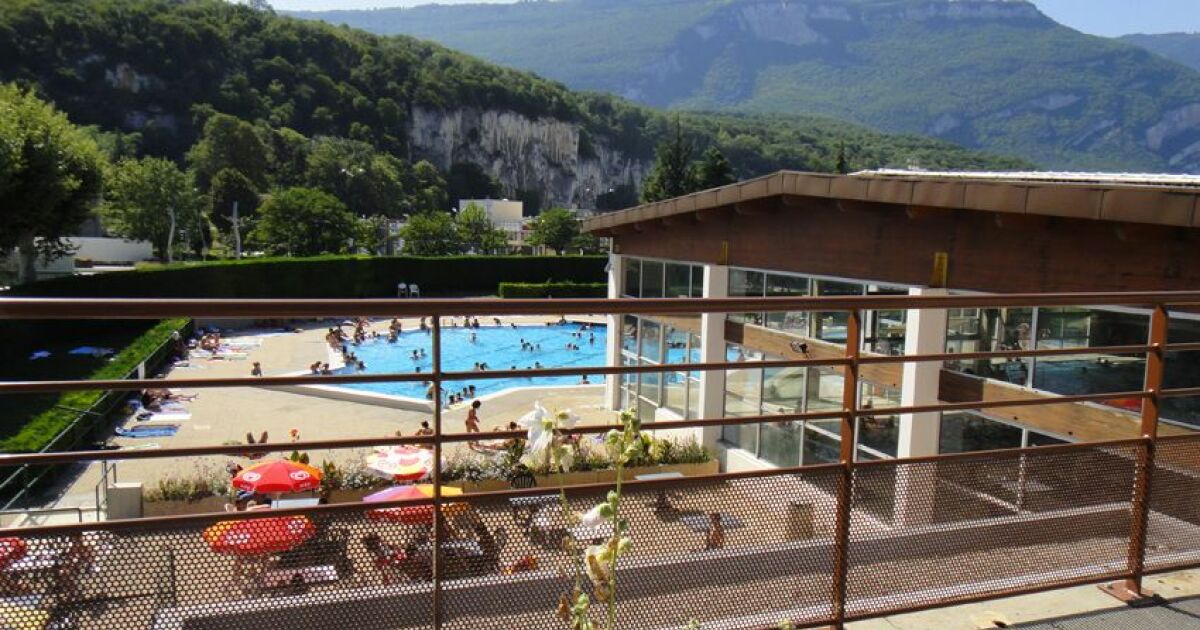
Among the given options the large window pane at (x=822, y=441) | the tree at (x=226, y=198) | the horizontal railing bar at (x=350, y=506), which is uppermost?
the tree at (x=226, y=198)

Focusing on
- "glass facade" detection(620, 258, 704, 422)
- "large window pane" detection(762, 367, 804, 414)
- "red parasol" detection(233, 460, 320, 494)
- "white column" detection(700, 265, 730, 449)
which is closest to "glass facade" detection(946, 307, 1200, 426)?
"large window pane" detection(762, 367, 804, 414)

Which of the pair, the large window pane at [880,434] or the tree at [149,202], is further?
the tree at [149,202]

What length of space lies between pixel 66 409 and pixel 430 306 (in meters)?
16.9

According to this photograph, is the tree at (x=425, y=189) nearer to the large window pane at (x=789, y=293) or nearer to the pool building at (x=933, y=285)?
the pool building at (x=933, y=285)

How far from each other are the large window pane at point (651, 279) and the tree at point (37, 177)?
21.1 m

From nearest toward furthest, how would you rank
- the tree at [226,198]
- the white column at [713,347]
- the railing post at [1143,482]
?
the railing post at [1143,482] → the white column at [713,347] → the tree at [226,198]

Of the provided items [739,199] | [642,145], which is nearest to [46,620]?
[739,199]

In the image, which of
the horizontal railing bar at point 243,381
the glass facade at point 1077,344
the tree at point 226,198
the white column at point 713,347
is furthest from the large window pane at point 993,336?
the tree at point 226,198

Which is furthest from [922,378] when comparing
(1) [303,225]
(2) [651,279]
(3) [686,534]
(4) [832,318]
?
(1) [303,225]

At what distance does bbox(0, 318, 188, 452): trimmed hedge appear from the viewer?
1358cm

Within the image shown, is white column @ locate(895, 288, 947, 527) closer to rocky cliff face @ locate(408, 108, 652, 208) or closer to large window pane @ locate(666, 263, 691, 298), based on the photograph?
large window pane @ locate(666, 263, 691, 298)

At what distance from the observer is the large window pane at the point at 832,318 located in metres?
12.6

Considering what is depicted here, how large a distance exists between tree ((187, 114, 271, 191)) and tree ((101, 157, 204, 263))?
27756mm

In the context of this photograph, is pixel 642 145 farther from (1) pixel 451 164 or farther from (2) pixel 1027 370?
(2) pixel 1027 370
